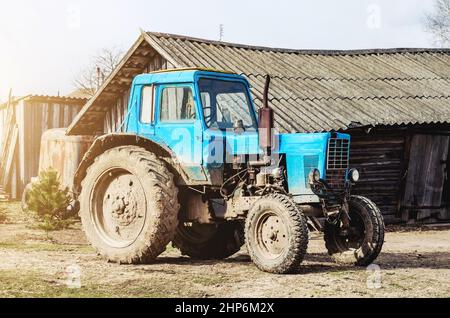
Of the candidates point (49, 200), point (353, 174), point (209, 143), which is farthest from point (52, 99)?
point (353, 174)

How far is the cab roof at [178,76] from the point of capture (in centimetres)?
823

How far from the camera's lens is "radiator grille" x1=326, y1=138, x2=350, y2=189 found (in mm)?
7906

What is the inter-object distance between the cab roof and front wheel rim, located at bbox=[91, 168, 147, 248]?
1133mm

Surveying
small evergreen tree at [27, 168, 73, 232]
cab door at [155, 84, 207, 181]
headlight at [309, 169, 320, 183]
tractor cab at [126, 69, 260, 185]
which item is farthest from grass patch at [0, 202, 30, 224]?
headlight at [309, 169, 320, 183]

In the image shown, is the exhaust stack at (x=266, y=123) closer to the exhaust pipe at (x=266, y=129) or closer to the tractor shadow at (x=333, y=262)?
the exhaust pipe at (x=266, y=129)

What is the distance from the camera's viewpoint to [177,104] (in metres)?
8.32

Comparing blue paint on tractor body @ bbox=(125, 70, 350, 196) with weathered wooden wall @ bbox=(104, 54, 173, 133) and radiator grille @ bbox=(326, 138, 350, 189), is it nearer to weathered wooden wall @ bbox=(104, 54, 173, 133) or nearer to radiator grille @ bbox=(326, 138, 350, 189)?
radiator grille @ bbox=(326, 138, 350, 189)

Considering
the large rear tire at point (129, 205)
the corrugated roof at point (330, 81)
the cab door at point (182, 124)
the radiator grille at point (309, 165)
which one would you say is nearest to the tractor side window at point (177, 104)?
the cab door at point (182, 124)

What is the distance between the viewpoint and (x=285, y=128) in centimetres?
1357

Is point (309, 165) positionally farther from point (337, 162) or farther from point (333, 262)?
point (333, 262)

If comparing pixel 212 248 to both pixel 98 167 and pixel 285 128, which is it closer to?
pixel 98 167

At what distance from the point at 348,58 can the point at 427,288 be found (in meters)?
14.7

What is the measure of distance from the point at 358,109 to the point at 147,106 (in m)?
8.15

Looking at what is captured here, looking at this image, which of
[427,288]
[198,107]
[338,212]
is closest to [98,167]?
[198,107]
